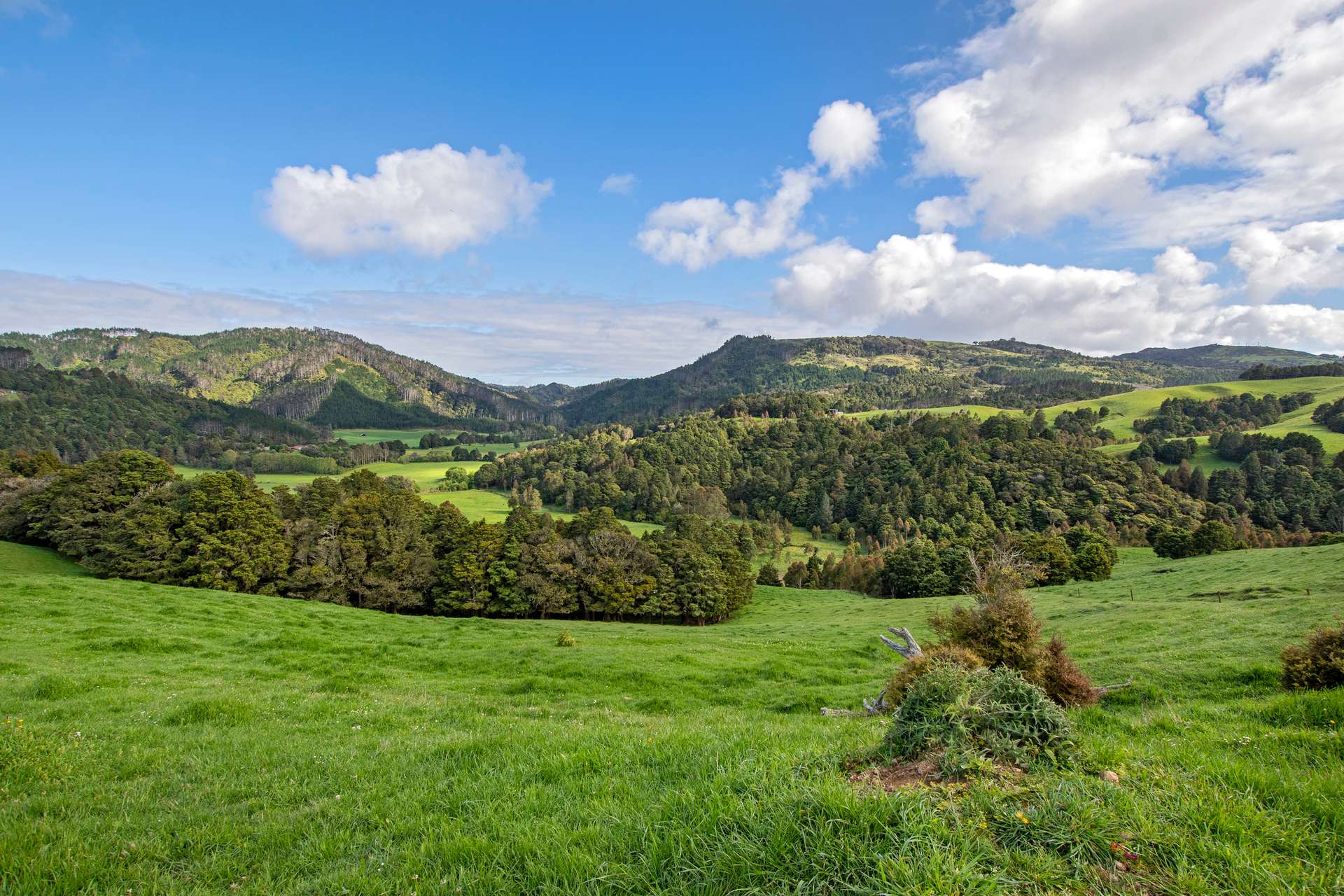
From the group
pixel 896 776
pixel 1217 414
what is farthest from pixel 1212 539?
pixel 1217 414

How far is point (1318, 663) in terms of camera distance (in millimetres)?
→ 10055

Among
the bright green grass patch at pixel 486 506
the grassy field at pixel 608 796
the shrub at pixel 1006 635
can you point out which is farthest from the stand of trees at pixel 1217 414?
the grassy field at pixel 608 796

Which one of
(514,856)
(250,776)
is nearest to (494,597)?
(250,776)

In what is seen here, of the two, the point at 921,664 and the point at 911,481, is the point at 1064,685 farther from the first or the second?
the point at 911,481

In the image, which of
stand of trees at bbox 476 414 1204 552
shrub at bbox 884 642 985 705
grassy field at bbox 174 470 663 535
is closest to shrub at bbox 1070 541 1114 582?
stand of trees at bbox 476 414 1204 552

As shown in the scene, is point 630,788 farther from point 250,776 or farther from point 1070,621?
point 1070,621

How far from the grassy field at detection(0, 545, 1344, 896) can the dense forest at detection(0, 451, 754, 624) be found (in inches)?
1328

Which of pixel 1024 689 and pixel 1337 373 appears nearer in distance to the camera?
pixel 1024 689

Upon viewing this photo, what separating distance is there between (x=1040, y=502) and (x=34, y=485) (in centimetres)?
14957

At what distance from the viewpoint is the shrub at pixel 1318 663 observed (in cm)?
976

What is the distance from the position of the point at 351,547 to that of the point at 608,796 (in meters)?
53.4

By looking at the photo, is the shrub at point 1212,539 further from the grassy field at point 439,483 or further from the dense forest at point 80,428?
the dense forest at point 80,428

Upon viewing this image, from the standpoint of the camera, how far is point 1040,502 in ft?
381

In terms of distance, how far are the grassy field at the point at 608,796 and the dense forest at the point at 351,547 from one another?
111 feet
